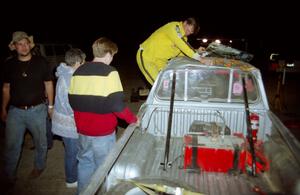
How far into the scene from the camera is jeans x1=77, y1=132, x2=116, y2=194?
3807 mm

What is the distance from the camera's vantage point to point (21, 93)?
4.66m

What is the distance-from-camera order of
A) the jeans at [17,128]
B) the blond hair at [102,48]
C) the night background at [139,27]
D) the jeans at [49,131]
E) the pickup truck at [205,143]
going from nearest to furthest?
1. the pickup truck at [205,143]
2. the blond hair at [102,48]
3. the jeans at [17,128]
4. the jeans at [49,131]
5. the night background at [139,27]

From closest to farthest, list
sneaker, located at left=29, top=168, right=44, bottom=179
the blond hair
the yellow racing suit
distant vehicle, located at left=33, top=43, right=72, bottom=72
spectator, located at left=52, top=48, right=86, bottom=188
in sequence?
the blond hair → spectator, located at left=52, top=48, right=86, bottom=188 → sneaker, located at left=29, top=168, right=44, bottom=179 → the yellow racing suit → distant vehicle, located at left=33, top=43, right=72, bottom=72

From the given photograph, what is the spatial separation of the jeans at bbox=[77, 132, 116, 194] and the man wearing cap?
4.16 feet

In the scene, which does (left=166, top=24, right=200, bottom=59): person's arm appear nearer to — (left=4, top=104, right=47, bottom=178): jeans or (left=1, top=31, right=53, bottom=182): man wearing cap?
(left=1, top=31, right=53, bottom=182): man wearing cap

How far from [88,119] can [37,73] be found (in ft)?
4.90

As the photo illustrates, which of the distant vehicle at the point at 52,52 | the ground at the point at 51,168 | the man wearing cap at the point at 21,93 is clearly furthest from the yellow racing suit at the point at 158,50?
the distant vehicle at the point at 52,52

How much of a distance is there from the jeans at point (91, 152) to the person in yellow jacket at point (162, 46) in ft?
8.98

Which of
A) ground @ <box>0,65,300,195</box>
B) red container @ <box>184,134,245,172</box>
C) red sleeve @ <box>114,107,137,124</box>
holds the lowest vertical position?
ground @ <box>0,65,300,195</box>

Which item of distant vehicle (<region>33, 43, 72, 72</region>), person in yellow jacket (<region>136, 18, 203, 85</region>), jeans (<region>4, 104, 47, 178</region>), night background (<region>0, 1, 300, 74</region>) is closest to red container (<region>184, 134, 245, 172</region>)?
jeans (<region>4, 104, 47, 178</region>)

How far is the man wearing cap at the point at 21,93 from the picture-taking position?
4.61m

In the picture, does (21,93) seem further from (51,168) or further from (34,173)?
(51,168)

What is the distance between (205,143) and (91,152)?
134 cm

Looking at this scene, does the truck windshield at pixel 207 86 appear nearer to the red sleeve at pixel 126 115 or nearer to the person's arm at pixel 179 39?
the person's arm at pixel 179 39
